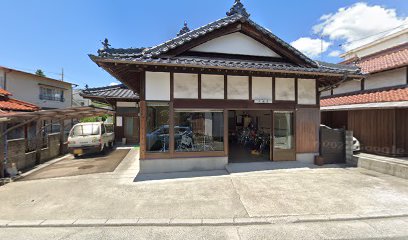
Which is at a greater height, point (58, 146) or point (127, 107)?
point (127, 107)

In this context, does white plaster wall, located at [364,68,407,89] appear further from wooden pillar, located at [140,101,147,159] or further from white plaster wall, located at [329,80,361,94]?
wooden pillar, located at [140,101,147,159]

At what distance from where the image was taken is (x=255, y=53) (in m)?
8.41

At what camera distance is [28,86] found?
732 inches

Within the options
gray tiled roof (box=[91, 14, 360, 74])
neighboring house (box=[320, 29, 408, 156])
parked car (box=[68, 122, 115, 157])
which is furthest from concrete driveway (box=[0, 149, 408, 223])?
gray tiled roof (box=[91, 14, 360, 74])

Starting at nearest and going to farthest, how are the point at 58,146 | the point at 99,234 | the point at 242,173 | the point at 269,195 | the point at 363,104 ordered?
the point at 99,234, the point at 269,195, the point at 242,173, the point at 363,104, the point at 58,146

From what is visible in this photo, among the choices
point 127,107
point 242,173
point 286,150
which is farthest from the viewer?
point 127,107

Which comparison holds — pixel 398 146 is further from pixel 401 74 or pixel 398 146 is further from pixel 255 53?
pixel 255 53

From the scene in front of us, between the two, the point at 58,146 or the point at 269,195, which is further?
the point at 58,146

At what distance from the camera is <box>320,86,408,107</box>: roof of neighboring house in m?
8.23

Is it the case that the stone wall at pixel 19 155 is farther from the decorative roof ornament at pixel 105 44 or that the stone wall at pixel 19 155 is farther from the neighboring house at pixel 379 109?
the neighboring house at pixel 379 109

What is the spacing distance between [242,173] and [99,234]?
15.3 feet

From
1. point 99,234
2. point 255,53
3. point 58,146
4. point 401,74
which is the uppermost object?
point 255,53

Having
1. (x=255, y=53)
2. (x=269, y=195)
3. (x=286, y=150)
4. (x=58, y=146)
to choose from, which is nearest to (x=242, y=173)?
(x=269, y=195)

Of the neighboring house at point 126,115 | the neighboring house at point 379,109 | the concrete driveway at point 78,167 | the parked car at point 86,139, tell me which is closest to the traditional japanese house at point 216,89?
the neighboring house at point 379,109
